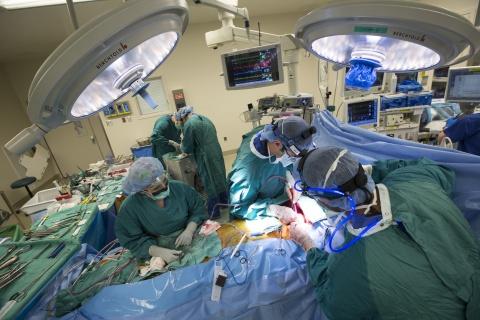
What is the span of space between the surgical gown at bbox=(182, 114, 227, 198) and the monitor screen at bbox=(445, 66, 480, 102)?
8.75 ft

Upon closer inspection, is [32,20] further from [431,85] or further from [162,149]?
[431,85]

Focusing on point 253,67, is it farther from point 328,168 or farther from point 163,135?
point 163,135

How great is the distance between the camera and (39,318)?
4.24ft

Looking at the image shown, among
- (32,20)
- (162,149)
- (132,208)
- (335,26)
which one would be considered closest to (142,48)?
(335,26)

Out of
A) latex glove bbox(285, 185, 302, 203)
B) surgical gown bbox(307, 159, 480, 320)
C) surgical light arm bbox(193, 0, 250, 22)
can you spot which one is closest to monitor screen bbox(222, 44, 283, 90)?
surgical light arm bbox(193, 0, 250, 22)

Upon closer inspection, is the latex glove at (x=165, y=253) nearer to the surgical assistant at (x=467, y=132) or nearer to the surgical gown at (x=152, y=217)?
the surgical gown at (x=152, y=217)

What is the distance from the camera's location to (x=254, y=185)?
1.95 meters

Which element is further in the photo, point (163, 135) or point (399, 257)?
point (163, 135)

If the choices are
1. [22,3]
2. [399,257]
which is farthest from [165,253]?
[22,3]

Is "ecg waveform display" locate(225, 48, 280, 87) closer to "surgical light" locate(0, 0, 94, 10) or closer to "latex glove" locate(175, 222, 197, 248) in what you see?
"latex glove" locate(175, 222, 197, 248)

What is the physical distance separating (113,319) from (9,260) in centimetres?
77

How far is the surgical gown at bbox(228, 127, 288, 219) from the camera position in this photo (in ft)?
6.27

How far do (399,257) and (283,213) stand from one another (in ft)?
2.94

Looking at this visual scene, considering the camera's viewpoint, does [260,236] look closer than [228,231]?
Yes
